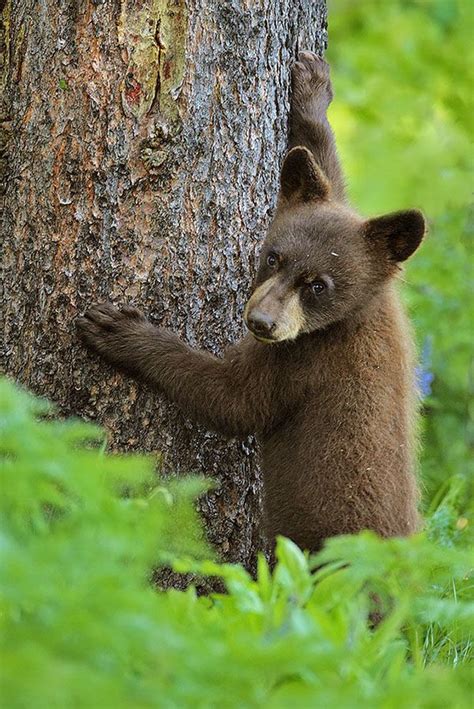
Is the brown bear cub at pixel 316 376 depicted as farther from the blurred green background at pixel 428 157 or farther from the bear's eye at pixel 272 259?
the blurred green background at pixel 428 157

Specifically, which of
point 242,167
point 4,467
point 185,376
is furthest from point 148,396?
point 4,467

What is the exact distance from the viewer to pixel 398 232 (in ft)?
15.0

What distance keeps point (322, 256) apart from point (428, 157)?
6587 millimetres

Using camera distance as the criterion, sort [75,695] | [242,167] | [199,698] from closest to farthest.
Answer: [75,695], [199,698], [242,167]

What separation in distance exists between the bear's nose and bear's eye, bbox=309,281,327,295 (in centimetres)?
36

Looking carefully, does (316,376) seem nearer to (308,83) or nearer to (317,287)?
(317,287)

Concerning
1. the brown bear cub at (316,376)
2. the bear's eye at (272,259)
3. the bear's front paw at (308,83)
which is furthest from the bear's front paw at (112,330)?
the bear's front paw at (308,83)

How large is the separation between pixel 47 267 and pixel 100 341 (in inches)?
15.2

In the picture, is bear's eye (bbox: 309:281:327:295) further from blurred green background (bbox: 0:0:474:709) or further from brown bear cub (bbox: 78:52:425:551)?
blurred green background (bbox: 0:0:474:709)

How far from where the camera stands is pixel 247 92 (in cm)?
457

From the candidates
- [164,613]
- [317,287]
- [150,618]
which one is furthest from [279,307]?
[150,618]

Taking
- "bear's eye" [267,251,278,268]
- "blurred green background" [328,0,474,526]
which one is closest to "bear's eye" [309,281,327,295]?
"bear's eye" [267,251,278,268]

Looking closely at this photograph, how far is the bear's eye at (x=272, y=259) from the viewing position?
448 cm

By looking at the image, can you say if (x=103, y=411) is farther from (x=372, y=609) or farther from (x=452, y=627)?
(x=452, y=627)
